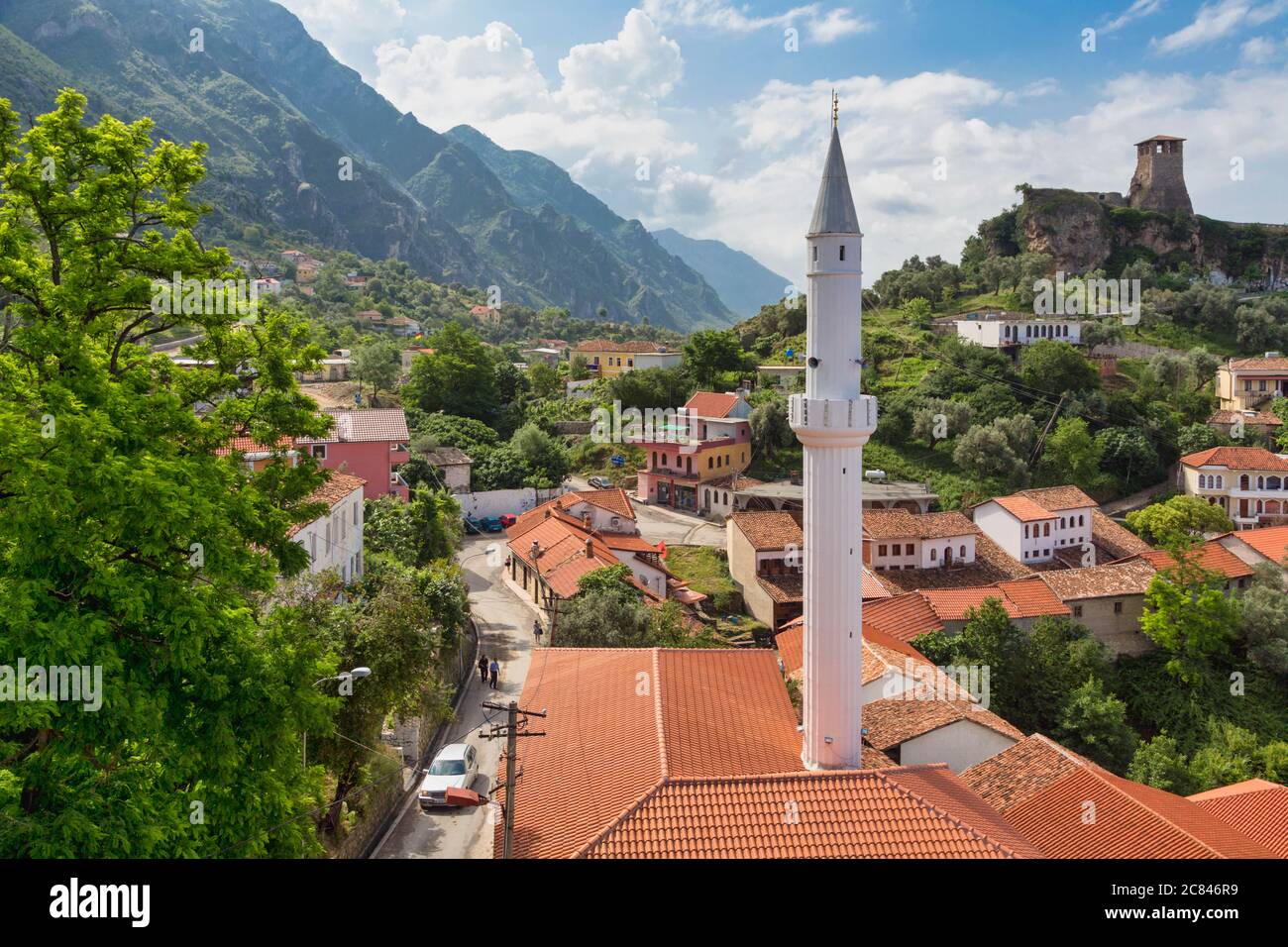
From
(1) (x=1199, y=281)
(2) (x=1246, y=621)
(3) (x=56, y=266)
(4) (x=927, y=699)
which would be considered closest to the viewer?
(3) (x=56, y=266)

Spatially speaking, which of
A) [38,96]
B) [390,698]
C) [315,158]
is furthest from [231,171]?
[390,698]

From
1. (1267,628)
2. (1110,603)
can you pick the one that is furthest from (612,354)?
(1267,628)

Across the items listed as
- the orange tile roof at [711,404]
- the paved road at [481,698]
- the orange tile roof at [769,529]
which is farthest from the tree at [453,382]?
the orange tile roof at [769,529]

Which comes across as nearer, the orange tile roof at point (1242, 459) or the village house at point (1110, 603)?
the village house at point (1110, 603)

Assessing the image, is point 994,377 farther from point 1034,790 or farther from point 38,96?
point 38,96

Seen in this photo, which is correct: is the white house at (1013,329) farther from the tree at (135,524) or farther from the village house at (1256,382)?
the tree at (135,524)
